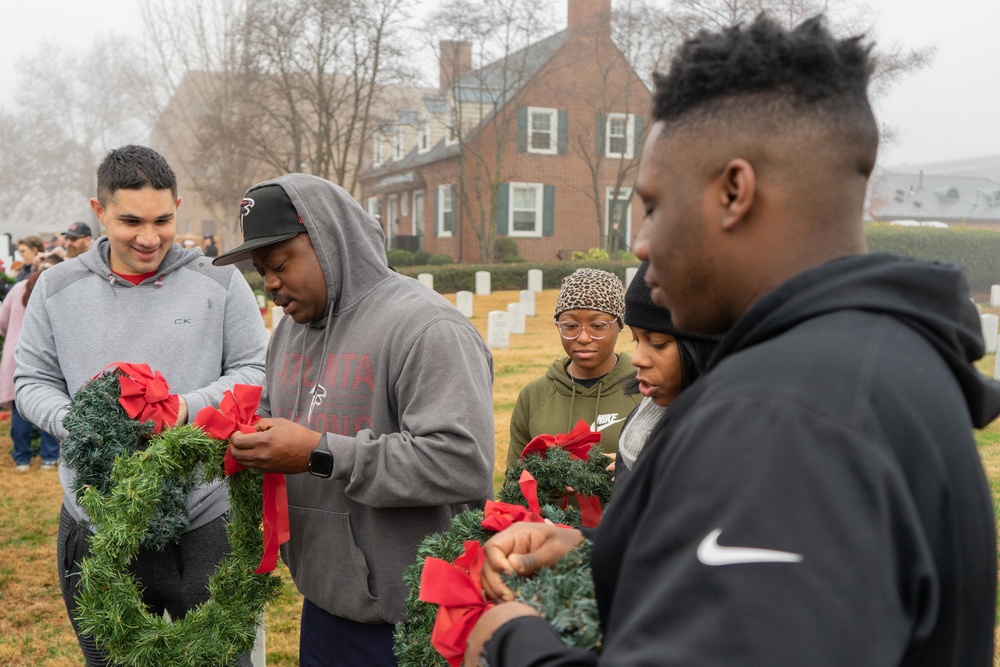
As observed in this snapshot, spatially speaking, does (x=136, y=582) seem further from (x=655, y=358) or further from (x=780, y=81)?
(x=780, y=81)

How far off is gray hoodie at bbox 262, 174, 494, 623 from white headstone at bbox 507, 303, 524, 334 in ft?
52.9

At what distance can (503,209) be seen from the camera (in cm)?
3469

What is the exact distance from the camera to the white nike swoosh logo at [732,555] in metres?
1.00

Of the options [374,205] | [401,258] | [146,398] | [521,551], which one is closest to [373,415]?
[146,398]

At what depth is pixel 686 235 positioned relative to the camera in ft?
4.22

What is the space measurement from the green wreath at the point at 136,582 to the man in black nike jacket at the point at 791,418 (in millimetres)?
1926

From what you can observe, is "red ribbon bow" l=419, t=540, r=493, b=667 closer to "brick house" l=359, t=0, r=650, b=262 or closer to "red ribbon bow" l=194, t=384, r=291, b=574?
"red ribbon bow" l=194, t=384, r=291, b=574

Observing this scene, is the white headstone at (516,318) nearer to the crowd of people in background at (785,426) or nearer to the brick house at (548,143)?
the brick house at (548,143)

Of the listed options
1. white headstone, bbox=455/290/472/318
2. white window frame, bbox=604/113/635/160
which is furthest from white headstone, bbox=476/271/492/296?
white window frame, bbox=604/113/635/160

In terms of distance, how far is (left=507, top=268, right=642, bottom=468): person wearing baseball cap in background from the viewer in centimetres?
432

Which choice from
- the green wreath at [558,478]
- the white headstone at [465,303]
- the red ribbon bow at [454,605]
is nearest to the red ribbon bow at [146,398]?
the green wreath at [558,478]

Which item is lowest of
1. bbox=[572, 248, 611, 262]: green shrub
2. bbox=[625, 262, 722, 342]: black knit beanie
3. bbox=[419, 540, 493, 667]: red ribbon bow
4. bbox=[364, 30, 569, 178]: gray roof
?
bbox=[572, 248, 611, 262]: green shrub

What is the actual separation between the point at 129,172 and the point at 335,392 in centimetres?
156

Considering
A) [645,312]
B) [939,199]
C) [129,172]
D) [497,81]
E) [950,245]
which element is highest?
[497,81]
